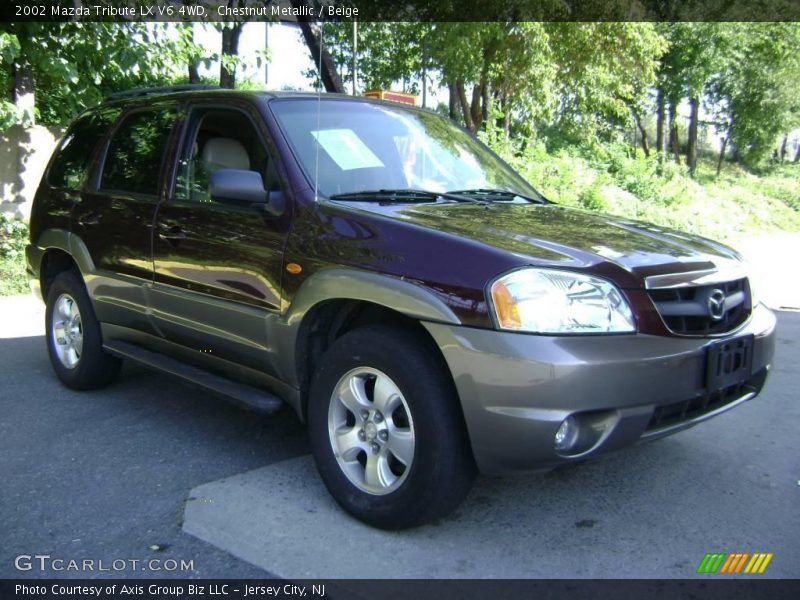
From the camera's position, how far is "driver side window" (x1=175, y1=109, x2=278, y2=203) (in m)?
3.85

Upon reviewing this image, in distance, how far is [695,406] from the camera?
3059mm

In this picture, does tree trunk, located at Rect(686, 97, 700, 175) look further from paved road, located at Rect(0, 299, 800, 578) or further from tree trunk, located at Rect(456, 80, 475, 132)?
paved road, located at Rect(0, 299, 800, 578)

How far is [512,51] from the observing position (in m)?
17.1

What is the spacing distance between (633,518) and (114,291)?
3.11 meters

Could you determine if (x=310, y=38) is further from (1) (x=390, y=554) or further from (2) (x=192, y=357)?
(1) (x=390, y=554)

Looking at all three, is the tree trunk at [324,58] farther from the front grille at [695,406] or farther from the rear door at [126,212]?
the front grille at [695,406]

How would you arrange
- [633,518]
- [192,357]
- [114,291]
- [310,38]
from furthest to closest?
[310,38], [114,291], [192,357], [633,518]

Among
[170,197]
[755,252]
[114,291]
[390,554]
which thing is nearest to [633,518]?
[390,554]

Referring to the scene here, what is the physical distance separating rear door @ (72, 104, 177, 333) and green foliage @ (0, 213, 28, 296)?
4676 mm

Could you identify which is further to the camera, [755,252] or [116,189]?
[755,252]

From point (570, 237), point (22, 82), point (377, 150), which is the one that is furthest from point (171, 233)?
point (22, 82)

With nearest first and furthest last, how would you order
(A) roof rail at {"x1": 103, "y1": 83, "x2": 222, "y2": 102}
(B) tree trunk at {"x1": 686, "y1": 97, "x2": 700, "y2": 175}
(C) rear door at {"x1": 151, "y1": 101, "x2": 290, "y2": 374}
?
1. (C) rear door at {"x1": 151, "y1": 101, "x2": 290, "y2": 374}
2. (A) roof rail at {"x1": 103, "y1": 83, "x2": 222, "y2": 102}
3. (B) tree trunk at {"x1": 686, "y1": 97, "x2": 700, "y2": 175}

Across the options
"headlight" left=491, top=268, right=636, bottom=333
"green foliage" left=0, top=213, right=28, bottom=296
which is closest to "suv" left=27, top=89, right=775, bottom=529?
"headlight" left=491, top=268, right=636, bottom=333

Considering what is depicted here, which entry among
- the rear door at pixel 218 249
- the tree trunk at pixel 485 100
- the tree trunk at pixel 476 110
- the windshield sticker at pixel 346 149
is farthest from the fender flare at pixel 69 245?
the tree trunk at pixel 476 110
